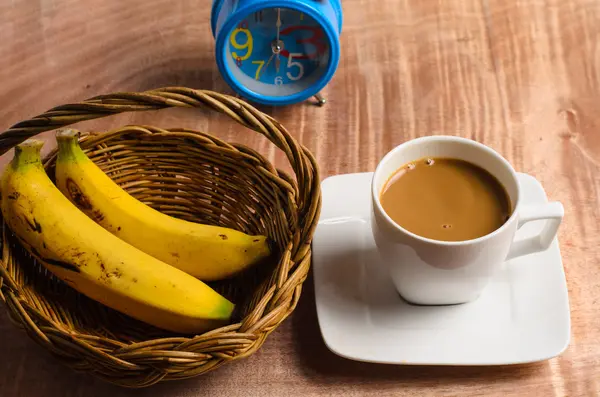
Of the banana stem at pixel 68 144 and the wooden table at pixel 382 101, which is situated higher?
the banana stem at pixel 68 144

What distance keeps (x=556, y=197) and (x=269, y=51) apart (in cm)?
40

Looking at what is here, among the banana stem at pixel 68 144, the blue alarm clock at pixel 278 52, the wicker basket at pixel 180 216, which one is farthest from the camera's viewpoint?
the blue alarm clock at pixel 278 52

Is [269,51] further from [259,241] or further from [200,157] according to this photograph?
[259,241]

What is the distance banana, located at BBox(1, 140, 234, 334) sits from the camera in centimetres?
61

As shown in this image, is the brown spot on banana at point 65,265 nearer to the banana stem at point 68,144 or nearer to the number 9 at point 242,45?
the banana stem at point 68,144

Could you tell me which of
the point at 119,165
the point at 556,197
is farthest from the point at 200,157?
the point at 556,197

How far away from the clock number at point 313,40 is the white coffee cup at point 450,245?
10.5 inches

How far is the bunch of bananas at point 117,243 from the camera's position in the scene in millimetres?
611

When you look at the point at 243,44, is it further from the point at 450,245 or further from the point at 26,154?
the point at 450,245

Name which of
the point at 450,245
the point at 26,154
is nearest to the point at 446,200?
the point at 450,245

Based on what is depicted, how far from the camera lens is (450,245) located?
0.58m

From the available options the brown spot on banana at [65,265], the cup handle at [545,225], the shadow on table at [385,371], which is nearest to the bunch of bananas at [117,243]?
the brown spot on banana at [65,265]

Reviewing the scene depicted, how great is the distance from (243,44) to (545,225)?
1.46 feet

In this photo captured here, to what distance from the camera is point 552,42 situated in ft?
3.13
